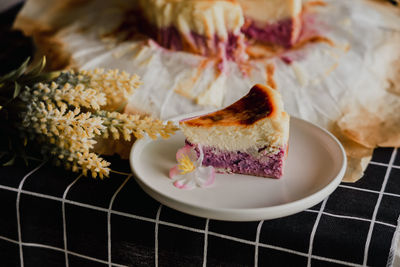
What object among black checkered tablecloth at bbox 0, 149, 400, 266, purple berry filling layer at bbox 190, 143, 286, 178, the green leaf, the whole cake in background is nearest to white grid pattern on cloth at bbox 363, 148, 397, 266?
black checkered tablecloth at bbox 0, 149, 400, 266

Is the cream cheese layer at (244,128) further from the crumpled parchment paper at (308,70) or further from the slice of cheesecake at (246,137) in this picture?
the crumpled parchment paper at (308,70)

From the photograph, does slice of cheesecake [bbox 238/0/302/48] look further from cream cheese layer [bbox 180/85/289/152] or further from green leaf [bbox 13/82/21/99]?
green leaf [bbox 13/82/21/99]

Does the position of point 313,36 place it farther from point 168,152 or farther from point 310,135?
point 168,152

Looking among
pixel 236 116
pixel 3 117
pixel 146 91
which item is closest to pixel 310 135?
pixel 236 116

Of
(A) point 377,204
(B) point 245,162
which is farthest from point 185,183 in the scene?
(A) point 377,204

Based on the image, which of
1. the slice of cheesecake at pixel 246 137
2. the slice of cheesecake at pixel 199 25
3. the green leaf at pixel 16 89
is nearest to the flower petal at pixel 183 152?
the slice of cheesecake at pixel 246 137

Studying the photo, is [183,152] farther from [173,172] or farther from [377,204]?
[377,204]

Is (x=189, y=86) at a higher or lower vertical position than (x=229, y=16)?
lower

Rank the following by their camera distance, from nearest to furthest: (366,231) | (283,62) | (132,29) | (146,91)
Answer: (366,231), (146,91), (283,62), (132,29)
